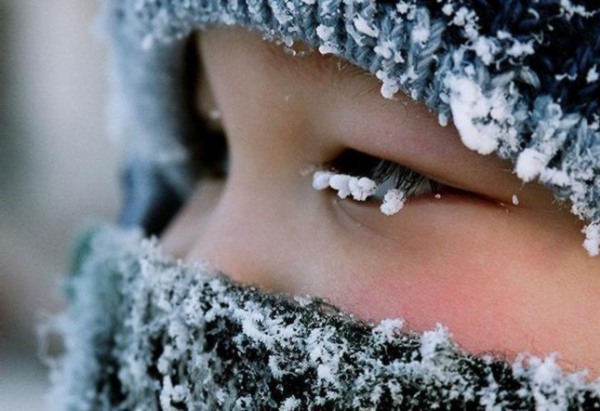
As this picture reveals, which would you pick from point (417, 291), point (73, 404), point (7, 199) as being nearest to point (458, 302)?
→ point (417, 291)

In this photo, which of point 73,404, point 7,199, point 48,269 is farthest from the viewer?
point 7,199

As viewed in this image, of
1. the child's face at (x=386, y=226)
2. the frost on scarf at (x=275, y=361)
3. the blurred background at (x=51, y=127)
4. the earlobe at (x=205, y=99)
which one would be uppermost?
the blurred background at (x=51, y=127)

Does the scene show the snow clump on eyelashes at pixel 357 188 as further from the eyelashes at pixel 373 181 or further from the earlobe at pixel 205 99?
the earlobe at pixel 205 99

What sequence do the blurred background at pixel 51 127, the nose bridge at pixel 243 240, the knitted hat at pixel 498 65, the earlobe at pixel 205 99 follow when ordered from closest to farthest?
the knitted hat at pixel 498 65, the nose bridge at pixel 243 240, the earlobe at pixel 205 99, the blurred background at pixel 51 127

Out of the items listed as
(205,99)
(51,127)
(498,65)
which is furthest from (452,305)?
(51,127)

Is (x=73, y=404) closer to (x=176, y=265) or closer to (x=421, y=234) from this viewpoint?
(x=176, y=265)

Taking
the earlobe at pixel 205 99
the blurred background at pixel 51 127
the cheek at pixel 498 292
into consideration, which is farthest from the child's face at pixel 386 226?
the blurred background at pixel 51 127

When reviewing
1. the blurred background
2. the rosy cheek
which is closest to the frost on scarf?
the rosy cheek
